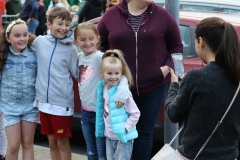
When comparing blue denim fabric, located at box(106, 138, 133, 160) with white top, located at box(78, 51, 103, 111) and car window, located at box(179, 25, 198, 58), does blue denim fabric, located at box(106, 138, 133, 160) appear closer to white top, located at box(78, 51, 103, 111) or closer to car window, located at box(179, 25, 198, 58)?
white top, located at box(78, 51, 103, 111)

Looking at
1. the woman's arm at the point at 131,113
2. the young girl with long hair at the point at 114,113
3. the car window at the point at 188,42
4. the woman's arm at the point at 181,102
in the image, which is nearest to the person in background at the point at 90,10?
the car window at the point at 188,42

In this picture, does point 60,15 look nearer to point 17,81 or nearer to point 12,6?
point 17,81

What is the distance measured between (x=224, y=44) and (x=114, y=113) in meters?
1.51

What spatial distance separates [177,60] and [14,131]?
1.65 m

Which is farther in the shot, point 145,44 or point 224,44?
point 145,44

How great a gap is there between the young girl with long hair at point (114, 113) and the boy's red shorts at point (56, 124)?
45cm

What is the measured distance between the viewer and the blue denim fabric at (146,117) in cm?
485

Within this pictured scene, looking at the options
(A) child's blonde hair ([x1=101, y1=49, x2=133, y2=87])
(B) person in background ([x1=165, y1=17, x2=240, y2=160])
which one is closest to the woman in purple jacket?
(A) child's blonde hair ([x1=101, y1=49, x2=133, y2=87])

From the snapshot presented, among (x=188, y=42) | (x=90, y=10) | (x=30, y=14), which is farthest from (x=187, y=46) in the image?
(x=30, y=14)

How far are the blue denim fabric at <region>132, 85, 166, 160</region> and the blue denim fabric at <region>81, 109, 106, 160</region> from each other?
0.32m

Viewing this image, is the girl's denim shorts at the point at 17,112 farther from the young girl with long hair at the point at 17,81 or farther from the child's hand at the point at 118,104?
the child's hand at the point at 118,104

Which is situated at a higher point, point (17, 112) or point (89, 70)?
point (89, 70)

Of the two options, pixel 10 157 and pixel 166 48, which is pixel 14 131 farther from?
pixel 166 48

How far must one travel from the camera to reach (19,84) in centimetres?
509
